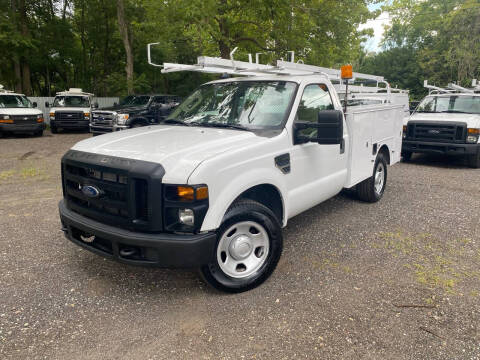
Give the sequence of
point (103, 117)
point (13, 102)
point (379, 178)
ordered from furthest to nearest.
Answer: point (13, 102) < point (103, 117) < point (379, 178)

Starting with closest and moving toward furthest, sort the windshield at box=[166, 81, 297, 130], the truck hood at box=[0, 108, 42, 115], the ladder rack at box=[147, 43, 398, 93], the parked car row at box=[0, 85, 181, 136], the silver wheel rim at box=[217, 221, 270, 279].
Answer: the silver wheel rim at box=[217, 221, 270, 279]
the windshield at box=[166, 81, 297, 130]
the ladder rack at box=[147, 43, 398, 93]
the parked car row at box=[0, 85, 181, 136]
the truck hood at box=[0, 108, 42, 115]

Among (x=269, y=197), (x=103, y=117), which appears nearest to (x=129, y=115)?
(x=103, y=117)

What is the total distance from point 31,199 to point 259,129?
4.64 metres

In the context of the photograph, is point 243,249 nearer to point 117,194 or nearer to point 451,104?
point 117,194

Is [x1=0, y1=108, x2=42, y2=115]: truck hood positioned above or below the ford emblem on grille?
above

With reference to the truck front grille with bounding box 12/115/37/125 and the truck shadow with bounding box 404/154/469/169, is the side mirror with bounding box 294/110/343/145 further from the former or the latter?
the truck front grille with bounding box 12/115/37/125

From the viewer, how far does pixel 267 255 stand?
12.0 ft

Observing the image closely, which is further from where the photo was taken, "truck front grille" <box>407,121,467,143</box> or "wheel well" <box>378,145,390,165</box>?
"truck front grille" <box>407,121,467,143</box>

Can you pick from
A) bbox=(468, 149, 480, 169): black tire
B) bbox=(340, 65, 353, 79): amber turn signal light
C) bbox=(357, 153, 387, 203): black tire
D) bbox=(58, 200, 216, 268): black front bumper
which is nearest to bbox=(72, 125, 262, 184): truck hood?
bbox=(58, 200, 216, 268): black front bumper

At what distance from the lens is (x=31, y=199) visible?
6.56 metres

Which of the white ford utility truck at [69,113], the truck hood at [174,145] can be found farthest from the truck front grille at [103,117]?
the truck hood at [174,145]

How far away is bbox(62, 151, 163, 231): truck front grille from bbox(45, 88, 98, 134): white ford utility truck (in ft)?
48.4

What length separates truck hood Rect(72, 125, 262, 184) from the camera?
9.93ft

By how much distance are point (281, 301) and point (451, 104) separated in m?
9.22
